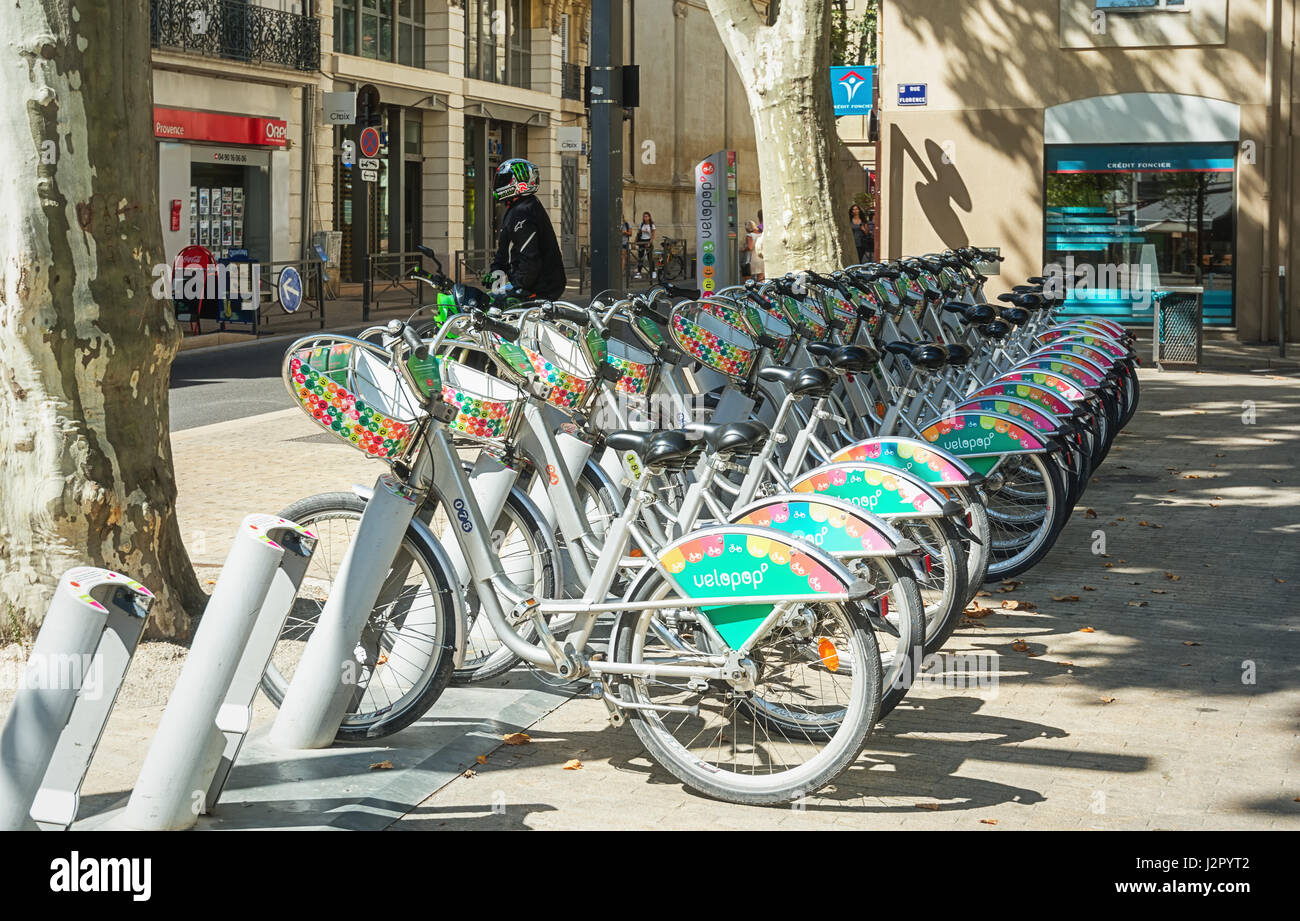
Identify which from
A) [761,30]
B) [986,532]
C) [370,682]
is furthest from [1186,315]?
[370,682]

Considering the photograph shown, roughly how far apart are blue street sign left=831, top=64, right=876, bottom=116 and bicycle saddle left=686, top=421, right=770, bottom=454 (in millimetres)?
20150

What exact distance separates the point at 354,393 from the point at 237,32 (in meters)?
26.4

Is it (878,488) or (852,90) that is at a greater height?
(852,90)

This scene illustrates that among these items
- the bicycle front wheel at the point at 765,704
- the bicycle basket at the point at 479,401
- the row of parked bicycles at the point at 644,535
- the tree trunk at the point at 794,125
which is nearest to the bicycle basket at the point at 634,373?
the row of parked bicycles at the point at 644,535

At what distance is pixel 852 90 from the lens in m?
24.3

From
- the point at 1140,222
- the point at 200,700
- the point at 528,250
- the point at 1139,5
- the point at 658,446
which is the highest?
the point at 1139,5

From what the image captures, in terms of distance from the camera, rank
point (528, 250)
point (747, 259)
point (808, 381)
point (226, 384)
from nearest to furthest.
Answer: point (808, 381), point (528, 250), point (226, 384), point (747, 259)

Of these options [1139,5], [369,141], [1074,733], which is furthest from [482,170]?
[1074,733]

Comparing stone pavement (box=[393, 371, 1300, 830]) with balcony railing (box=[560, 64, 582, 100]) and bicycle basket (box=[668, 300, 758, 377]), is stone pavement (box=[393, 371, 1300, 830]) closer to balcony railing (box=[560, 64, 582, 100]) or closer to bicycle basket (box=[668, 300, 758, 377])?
bicycle basket (box=[668, 300, 758, 377])

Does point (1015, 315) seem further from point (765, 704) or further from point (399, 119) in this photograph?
point (399, 119)

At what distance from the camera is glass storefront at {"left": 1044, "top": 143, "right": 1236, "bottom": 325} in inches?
825

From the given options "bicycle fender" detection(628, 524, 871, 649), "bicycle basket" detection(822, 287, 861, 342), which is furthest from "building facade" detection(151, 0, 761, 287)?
"bicycle fender" detection(628, 524, 871, 649)

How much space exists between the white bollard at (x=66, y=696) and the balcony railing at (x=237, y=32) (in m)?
24.9
